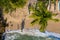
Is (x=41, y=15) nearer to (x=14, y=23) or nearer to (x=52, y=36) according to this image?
(x=52, y=36)

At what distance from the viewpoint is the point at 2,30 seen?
536 cm

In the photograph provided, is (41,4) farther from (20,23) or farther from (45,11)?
(20,23)

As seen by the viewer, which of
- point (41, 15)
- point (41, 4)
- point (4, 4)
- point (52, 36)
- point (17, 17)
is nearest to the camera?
point (41, 15)

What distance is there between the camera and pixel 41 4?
14.3 ft

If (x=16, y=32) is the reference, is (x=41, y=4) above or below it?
above

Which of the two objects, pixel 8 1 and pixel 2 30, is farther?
pixel 2 30

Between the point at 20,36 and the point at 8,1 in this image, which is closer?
the point at 8,1

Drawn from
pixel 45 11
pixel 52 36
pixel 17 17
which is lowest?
pixel 52 36

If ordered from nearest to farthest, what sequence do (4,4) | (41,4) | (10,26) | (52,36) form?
(41,4), (4,4), (52,36), (10,26)

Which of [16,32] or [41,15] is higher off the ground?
[41,15]

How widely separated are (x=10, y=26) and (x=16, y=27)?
0.74ft

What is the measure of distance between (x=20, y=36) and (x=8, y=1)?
1125 millimetres

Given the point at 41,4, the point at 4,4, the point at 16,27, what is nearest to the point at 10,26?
the point at 16,27

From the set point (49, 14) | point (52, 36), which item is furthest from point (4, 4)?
point (52, 36)
